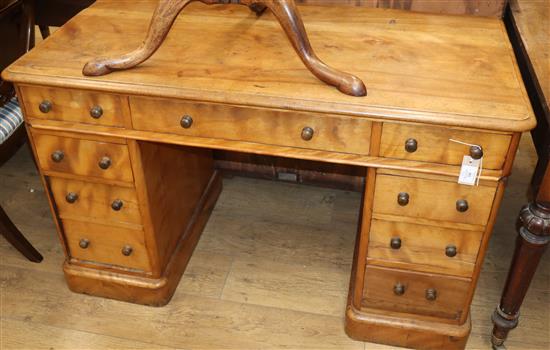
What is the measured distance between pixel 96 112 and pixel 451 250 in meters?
0.99

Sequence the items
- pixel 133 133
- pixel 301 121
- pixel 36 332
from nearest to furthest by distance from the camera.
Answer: pixel 301 121 → pixel 133 133 → pixel 36 332

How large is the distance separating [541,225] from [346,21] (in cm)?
78

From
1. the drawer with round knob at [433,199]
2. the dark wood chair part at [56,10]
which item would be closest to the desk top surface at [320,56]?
the drawer with round knob at [433,199]

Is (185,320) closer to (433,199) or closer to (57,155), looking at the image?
(57,155)

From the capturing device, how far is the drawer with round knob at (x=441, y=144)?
1301 millimetres

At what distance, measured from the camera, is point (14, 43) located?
2.01 meters

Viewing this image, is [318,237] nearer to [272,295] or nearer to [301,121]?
[272,295]

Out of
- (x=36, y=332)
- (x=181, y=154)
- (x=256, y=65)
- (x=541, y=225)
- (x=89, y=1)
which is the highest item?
(x=256, y=65)

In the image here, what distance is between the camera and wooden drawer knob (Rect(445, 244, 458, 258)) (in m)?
1.50

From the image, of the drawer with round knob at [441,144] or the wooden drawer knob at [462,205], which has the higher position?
the drawer with round knob at [441,144]

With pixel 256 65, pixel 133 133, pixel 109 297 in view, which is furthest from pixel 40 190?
pixel 256 65

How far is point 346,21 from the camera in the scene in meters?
1.70

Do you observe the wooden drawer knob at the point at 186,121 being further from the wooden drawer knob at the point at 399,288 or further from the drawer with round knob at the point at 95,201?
the wooden drawer knob at the point at 399,288

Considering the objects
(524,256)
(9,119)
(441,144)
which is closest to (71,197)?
(9,119)
